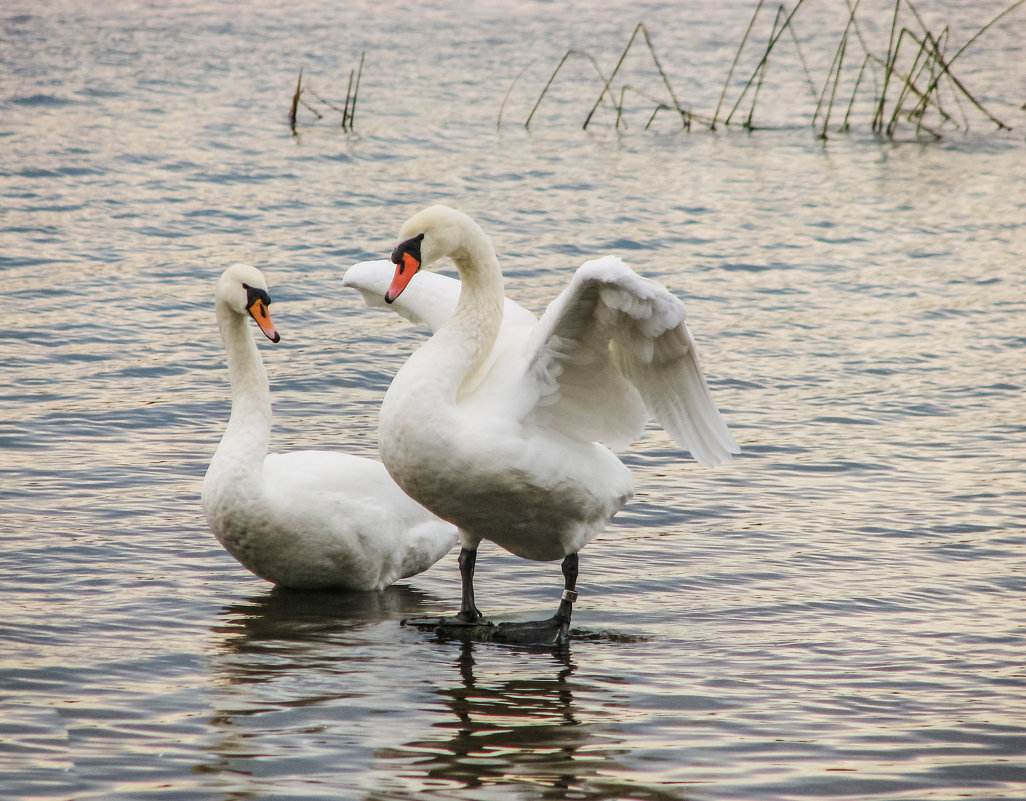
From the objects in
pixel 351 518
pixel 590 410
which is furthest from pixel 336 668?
pixel 590 410

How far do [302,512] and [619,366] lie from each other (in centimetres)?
160

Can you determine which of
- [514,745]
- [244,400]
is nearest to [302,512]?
[244,400]

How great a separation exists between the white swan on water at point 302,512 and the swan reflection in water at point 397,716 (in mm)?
262

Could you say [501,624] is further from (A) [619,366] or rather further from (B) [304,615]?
(A) [619,366]

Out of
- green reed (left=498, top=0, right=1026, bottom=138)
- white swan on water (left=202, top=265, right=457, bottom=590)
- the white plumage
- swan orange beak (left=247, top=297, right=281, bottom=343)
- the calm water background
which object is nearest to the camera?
the calm water background

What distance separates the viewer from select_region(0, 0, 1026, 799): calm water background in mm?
4840

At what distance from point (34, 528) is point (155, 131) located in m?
11.4

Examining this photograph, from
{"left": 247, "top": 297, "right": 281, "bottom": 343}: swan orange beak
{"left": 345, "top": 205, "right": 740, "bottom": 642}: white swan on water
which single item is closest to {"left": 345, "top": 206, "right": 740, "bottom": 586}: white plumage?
{"left": 345, "top": 205, "right": 740, "bottom": 642}: white swan on water

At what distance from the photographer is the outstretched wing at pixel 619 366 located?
5258mm

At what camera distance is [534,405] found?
5742 mm

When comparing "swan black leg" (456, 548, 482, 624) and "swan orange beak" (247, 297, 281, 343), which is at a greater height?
"swan orange beak" (247, 297, 281, 343)

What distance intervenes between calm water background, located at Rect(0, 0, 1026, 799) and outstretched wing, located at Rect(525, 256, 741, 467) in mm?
888

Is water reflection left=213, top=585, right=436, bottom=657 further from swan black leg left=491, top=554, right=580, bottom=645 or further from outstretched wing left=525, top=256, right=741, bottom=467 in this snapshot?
outstretched wing left=525, top=256, right=741, bottom=467

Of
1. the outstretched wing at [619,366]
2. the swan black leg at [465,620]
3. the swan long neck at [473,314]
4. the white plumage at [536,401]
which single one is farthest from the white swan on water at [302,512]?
the outstretched wing at [619,366]
